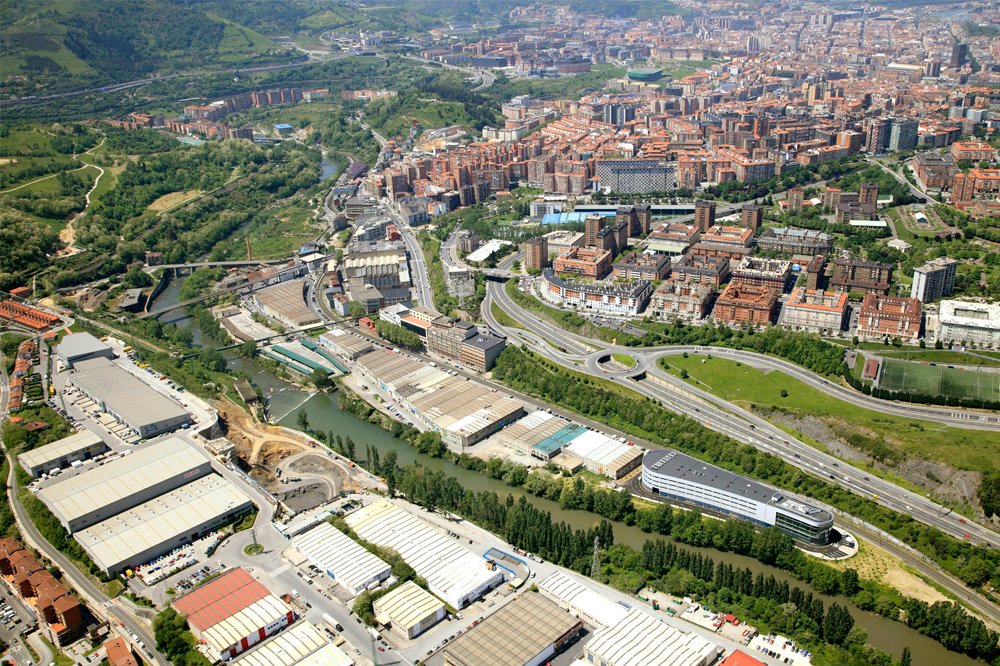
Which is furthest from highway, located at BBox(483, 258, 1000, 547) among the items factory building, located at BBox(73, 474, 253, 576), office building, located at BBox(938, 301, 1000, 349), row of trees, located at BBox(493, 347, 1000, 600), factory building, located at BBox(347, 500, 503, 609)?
factory building, located at BBox(73, 474, 253, 576)

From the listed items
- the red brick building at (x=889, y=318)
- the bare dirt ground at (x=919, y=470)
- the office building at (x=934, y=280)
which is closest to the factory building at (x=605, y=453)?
the bare dirt ground at (x=919, y=470)

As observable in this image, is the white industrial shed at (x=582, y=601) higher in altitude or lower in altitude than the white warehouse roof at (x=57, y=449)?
lower

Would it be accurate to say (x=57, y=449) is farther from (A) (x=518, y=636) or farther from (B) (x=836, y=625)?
(B) (x=836, y=625)

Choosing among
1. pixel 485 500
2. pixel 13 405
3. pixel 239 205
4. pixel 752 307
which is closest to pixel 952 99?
pixel 752 307

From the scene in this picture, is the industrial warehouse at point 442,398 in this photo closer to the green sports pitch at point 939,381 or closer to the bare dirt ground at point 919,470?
the bare dirt ground at point 919,470

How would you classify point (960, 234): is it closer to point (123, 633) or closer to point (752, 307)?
point (752, 307)

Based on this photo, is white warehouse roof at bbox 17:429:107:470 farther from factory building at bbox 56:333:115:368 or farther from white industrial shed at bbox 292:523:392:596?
white industrial shed at bbox 292:523:392:596
